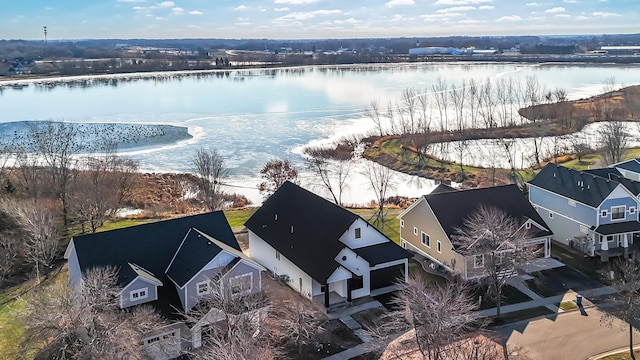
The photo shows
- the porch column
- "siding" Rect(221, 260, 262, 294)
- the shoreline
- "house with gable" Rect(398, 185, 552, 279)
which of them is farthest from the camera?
the shoreline

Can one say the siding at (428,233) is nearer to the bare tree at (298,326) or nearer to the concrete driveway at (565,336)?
the concrete driveway at (565,336)

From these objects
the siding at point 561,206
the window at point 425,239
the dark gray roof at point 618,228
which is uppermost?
the siding at point 561,206

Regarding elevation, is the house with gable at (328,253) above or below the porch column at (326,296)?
above

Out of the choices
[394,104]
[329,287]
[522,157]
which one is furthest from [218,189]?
[394,104]

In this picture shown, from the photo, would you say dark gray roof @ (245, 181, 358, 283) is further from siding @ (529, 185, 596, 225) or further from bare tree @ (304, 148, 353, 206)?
bare tree @ (304, 148, 353, 206)

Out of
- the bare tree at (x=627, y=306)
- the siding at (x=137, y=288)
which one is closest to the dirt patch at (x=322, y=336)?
the siding at (x=137, y=288)

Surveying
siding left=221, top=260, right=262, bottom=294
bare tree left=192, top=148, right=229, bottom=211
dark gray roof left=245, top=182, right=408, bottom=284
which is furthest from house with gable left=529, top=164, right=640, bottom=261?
bare tree left=192, top=148, right=229, bottom=211

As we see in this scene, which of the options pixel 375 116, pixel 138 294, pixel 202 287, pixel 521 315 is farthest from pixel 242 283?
pixel 375 116
